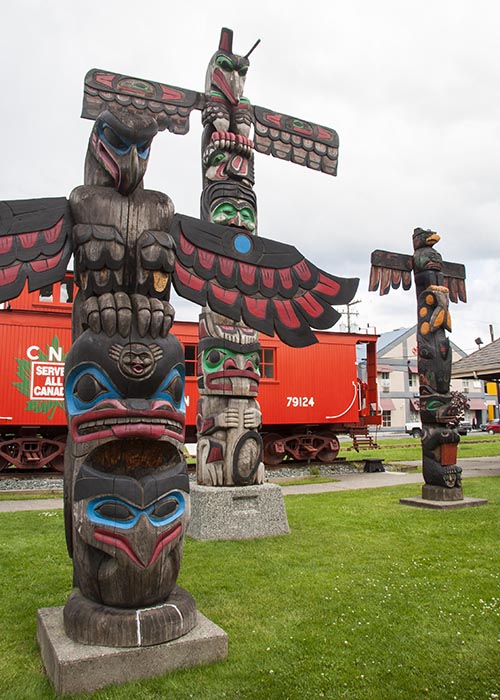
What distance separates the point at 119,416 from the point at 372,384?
1444 centimetres

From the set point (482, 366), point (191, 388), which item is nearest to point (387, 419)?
point (482, 366)

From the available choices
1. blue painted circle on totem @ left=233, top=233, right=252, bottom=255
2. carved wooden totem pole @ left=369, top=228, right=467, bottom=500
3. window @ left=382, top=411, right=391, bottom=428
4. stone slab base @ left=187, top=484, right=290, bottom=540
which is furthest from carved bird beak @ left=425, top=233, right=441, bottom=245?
window @ left=382, top=411, right=391, bottom=428

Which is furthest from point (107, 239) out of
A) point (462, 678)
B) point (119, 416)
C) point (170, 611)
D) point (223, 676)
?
point (462, 678)

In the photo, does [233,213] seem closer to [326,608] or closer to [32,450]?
[326,608]

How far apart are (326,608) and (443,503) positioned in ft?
16.8

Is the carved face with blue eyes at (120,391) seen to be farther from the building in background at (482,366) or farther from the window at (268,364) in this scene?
the building in background at (482,366)

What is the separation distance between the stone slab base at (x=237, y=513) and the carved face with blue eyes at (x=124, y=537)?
11.9 ft

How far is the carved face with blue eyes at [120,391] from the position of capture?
3.37 metres

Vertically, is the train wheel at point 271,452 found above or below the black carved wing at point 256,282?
below

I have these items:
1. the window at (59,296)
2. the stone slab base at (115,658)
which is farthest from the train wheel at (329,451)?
the stone slab base at (115,658)

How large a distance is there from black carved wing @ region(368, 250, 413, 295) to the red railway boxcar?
18.0 feet

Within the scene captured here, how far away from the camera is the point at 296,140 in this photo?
9.02 meters

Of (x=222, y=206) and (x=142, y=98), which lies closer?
(x=222, y=206)

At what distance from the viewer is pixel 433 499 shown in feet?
30.6
